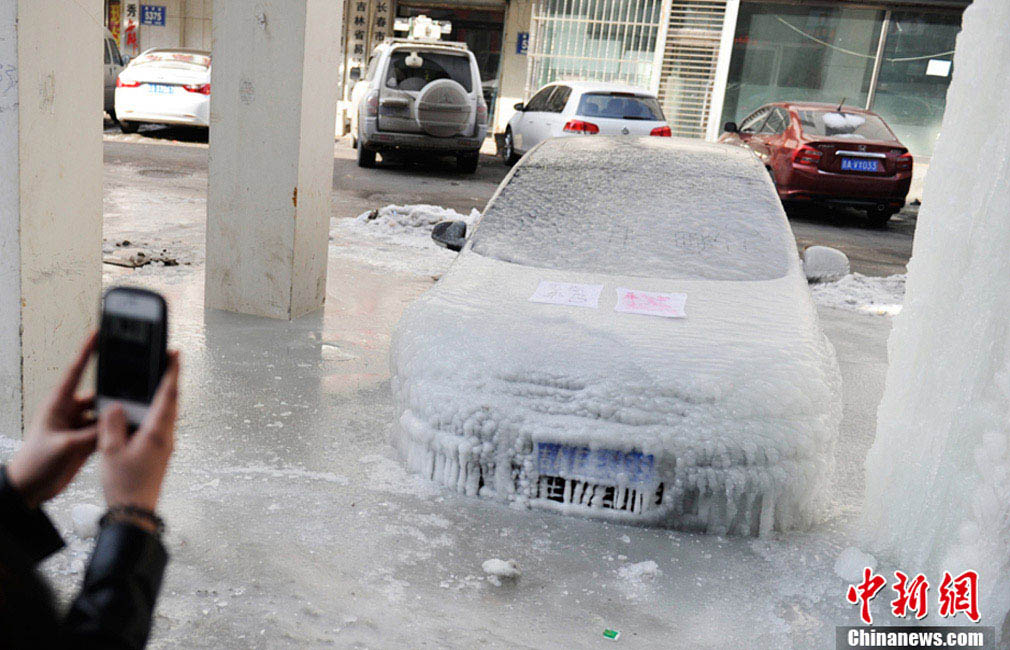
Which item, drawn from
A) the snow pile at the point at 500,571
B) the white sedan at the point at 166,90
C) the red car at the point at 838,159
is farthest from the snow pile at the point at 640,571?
the white sedan at the point at 166,90

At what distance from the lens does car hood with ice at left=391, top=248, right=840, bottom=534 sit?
3154 mm

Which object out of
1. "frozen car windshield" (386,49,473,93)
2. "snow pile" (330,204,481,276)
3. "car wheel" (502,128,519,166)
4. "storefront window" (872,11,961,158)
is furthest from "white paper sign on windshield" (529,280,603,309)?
"storefront window" (872,11,961,158)

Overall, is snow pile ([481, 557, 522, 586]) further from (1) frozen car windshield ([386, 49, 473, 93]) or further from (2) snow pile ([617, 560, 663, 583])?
(1) frozen car windshield ([386, 49, 473, 93])

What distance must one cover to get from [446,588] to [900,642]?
4.48ft

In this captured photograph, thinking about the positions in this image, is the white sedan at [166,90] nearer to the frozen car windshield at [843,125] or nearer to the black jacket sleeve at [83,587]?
the frozen car windshield at [843,125]

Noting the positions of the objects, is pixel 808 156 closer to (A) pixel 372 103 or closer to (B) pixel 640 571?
(A) pixel 372 103

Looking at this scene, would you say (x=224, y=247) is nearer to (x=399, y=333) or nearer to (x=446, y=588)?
(x=399, y=333)

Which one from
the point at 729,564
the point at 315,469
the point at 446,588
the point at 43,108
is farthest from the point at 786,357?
the point at 43,108

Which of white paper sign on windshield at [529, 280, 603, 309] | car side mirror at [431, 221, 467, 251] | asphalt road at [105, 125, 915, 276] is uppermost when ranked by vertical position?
white paper sign on windshield at [529, 280, 603, 309]

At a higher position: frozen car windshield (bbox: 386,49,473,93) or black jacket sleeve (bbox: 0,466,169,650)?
frozen car windshield (bbox: 386,49,473,93)

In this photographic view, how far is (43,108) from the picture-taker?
3.49 metres

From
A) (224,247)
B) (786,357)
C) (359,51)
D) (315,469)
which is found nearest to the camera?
(786,357)

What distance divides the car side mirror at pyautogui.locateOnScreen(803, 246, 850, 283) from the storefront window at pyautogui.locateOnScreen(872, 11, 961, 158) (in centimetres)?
1415

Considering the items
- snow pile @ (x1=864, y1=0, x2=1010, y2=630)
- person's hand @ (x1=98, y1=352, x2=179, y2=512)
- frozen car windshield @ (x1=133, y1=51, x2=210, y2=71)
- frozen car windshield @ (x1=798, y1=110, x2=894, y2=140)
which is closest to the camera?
person's hand @ (x1=98, y1=352, x2=179, y2=512)
